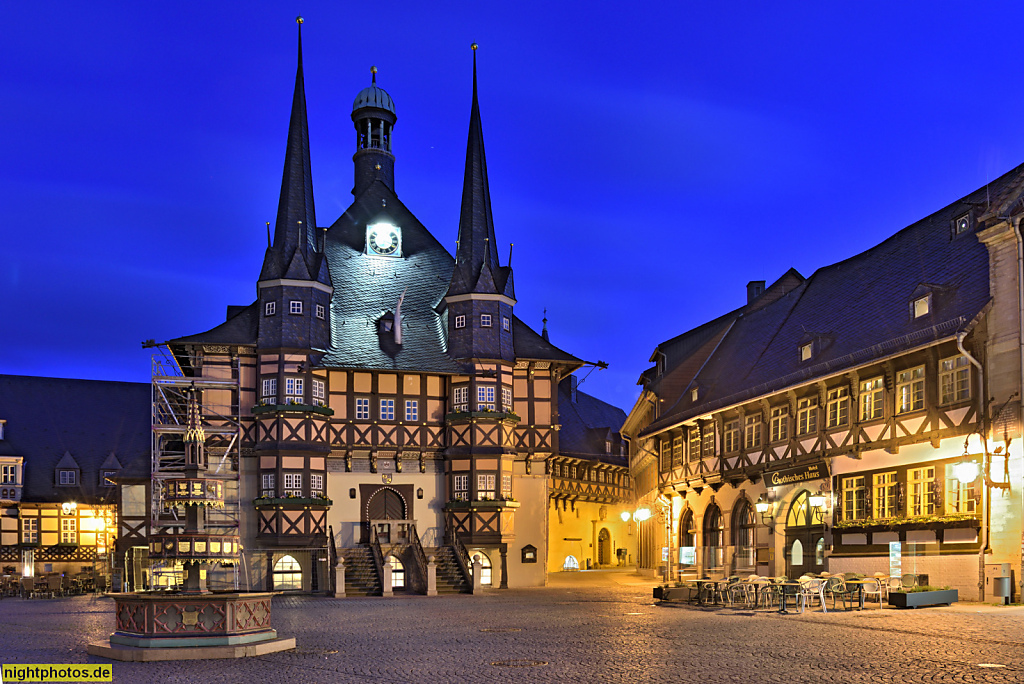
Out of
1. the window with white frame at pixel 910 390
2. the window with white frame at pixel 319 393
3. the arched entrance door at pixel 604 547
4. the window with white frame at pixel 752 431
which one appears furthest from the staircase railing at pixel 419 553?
the arched entrance door at pixel 604 547

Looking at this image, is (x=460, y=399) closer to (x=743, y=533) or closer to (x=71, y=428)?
(x=743, y=533)

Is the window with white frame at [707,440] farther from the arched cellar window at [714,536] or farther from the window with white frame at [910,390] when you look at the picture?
the window with white frame at [910,390]

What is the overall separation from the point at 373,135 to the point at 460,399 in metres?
Result: 17.4

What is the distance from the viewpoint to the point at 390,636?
20281 millimetres

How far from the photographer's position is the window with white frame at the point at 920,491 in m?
27.3

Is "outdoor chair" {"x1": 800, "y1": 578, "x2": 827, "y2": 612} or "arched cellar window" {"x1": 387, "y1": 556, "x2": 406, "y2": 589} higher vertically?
"outdoor chair" {"x1": 800, "y1": 578, "x2": 827, "y2": 612}

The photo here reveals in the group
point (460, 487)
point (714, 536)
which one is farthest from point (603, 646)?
point (460, 487)

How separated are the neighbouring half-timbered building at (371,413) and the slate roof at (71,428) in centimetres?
1960

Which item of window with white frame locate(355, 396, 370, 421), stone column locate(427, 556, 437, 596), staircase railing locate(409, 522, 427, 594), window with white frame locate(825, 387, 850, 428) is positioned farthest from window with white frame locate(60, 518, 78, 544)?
window with white frame locate(825, 387, 850, 428)

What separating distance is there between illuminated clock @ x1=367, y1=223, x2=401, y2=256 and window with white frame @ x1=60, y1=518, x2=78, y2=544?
2671 centimetres

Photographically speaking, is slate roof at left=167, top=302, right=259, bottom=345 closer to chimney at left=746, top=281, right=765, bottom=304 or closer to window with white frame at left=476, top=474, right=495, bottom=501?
window with white frame at left=476, top=474, right=495, bottom=501

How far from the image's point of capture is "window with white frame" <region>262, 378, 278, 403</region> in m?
42.8

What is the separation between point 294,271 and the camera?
4369cm

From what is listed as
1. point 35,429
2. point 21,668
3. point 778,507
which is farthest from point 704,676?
point 35,429
